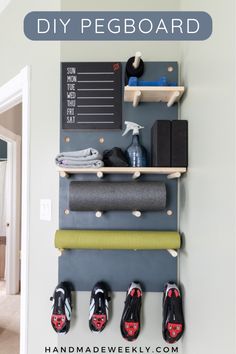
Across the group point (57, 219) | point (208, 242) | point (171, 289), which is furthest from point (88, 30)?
point (171, 289)

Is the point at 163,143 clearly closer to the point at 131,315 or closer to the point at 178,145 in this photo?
the point at 178,145

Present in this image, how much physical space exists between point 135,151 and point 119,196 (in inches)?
10.3

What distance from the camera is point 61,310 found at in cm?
137

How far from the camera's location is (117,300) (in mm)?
1478

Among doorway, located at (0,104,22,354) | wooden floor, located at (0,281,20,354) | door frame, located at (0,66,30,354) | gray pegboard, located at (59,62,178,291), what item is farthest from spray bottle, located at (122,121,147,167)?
doorway, located at (0,104,22,354)

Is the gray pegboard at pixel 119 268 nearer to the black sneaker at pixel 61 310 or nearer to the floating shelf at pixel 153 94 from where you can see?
the black sneaker at pixel 61 310

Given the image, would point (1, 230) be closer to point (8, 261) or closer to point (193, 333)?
point (8, 261)

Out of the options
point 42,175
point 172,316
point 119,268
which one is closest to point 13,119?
point 42,175

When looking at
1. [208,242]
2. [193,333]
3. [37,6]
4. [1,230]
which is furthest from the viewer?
[1,230]

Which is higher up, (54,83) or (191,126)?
(54,83)

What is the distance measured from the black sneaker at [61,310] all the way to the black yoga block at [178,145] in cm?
91

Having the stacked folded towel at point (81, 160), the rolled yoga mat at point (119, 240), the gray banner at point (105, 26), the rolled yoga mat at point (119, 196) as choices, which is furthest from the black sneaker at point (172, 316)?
the gray banner at point (105, 26)

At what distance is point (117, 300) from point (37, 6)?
1.86 m

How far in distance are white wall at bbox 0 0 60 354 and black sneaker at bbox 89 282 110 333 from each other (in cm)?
28
